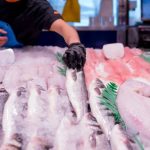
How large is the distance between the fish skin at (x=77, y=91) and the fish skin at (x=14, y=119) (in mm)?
143

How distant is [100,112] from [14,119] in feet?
0.78

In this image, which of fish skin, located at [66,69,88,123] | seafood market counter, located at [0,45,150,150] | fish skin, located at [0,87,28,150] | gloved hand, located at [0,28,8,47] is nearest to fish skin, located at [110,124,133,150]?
seafood market counter, located at [0,45,150,150]

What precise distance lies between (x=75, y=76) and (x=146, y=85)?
9.8 inches

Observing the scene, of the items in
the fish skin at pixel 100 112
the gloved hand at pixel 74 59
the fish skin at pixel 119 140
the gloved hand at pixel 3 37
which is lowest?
the fish skin at pixel 119 140

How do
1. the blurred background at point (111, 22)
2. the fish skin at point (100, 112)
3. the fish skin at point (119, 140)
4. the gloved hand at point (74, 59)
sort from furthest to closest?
the blurred background at point (111, 22)
the gloved hand at point (74, 59)
the fish skin at point (100, 112)
the fish skin at point (119, 140)

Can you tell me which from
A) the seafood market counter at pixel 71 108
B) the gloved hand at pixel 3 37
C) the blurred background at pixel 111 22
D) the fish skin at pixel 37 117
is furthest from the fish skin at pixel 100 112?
the blurred background at pixel 111 22

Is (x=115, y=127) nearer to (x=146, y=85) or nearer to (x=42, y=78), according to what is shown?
(x=146, y=85)

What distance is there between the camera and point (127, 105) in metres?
0.94

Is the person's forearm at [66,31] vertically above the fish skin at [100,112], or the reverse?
the person's forearm at [66,31]

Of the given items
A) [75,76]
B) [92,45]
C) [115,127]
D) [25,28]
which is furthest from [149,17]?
[115,127]

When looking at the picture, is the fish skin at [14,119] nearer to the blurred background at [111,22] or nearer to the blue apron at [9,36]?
the blue apron at [9,36]

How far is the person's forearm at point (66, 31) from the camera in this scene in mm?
1691

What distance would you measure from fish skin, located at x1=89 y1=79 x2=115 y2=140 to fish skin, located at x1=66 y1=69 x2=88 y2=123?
0.07ft

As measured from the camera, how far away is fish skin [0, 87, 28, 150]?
32.9 inches
